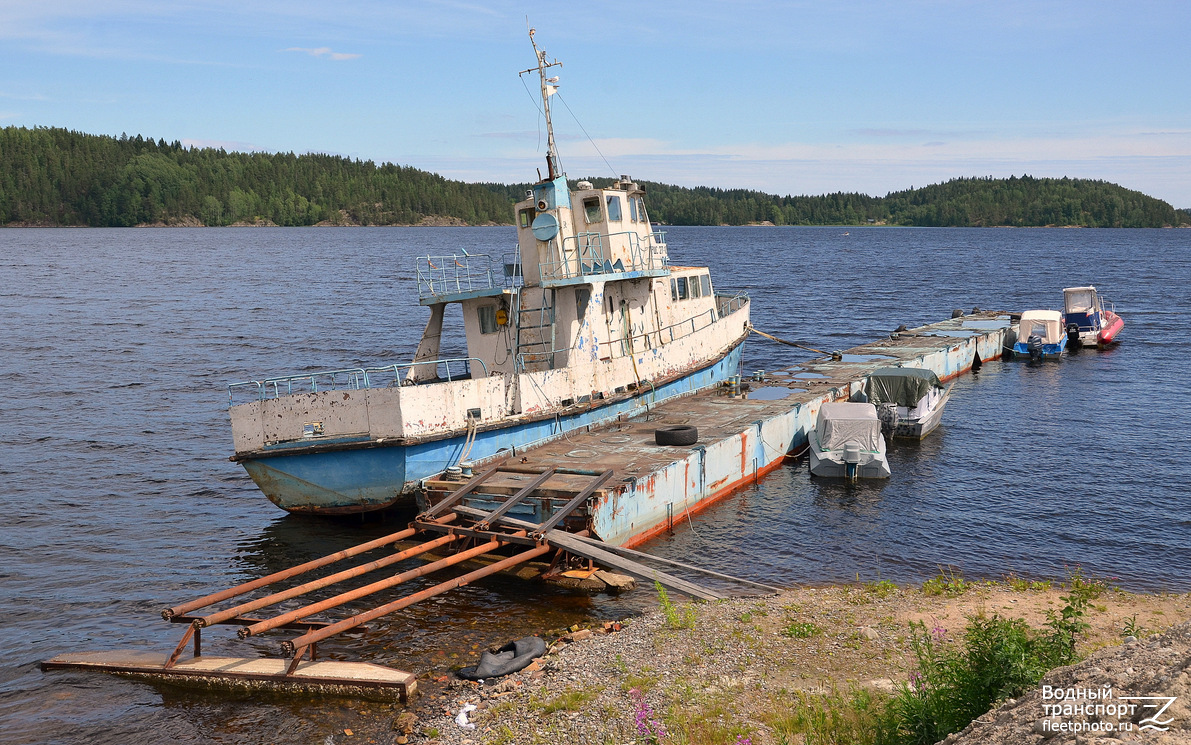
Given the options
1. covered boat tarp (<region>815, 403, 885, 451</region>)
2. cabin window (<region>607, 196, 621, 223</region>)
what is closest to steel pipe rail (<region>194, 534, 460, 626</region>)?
cabin window (<region>607, 196, 621, 223</region>)

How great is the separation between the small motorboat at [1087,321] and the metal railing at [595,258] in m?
30.1

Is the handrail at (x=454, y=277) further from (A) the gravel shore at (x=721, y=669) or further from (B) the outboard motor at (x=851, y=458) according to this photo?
(B) the outboard motor at (x=851, y=458)

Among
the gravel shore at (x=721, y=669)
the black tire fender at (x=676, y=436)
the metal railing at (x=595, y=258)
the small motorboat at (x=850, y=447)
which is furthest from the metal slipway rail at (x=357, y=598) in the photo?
the small motorboat at (x=850, y=447)

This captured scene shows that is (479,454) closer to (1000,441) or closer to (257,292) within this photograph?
(1000,441)

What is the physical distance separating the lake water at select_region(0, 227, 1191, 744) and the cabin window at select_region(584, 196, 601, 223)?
8571 millimetres

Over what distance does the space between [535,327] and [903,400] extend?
12672mm

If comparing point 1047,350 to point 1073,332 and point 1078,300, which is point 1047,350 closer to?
point 1073,332

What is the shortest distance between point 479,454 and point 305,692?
26.1 feet

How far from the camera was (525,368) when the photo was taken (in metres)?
22.6

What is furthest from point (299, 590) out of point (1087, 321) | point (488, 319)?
point (1087, 321)

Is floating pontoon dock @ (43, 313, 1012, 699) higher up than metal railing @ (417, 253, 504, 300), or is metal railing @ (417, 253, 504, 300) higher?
metal railing @ (417, 253, 504, 300)

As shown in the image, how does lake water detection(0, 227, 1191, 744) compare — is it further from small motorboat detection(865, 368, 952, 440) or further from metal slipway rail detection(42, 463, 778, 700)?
small motorboat detection(865, 368, 952, 440)

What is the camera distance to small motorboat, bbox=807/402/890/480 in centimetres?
2331

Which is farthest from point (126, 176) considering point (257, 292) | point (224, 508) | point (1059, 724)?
point (1059, 724)
